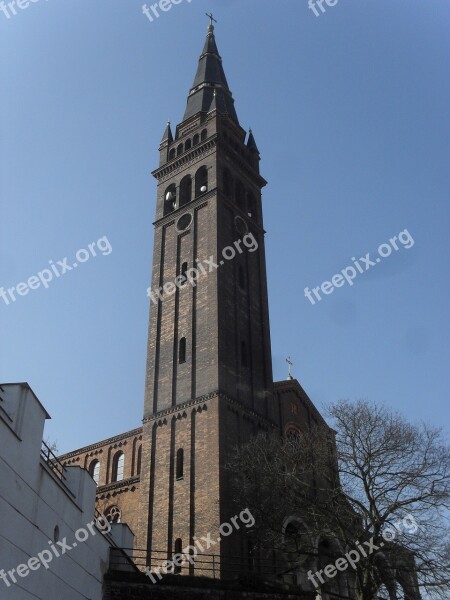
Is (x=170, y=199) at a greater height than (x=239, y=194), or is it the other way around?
(x=239, y=194)

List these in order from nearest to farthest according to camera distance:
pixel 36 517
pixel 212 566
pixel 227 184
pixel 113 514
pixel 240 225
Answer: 1. pixel 36 517
2. pixel 212 566
3. pixel 113 514
4. pixel 240 225
5. pixel 227 184

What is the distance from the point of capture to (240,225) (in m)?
38.5

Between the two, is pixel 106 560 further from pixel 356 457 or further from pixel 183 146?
pixel 183 146

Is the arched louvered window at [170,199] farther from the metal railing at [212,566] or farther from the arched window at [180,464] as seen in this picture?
the metal railing at [212,566]

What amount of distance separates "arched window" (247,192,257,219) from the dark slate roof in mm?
5888

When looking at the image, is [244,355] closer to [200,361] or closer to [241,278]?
[200,361]

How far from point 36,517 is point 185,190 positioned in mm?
26812

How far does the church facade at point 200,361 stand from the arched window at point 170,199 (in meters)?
0.07

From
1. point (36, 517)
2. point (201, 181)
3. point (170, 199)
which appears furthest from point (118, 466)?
point (36, 517)

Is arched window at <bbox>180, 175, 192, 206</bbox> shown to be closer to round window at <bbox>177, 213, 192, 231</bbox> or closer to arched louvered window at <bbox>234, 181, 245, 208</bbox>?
round window at <bbox>177, 213, 192, 231</bbox>

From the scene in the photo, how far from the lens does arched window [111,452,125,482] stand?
36.3 meters

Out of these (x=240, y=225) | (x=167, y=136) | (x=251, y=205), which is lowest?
(x=240, y=225)

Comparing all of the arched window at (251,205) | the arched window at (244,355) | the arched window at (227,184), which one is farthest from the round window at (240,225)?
the arched window at (244,355)

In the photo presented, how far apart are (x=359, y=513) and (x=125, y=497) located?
15179 mm
